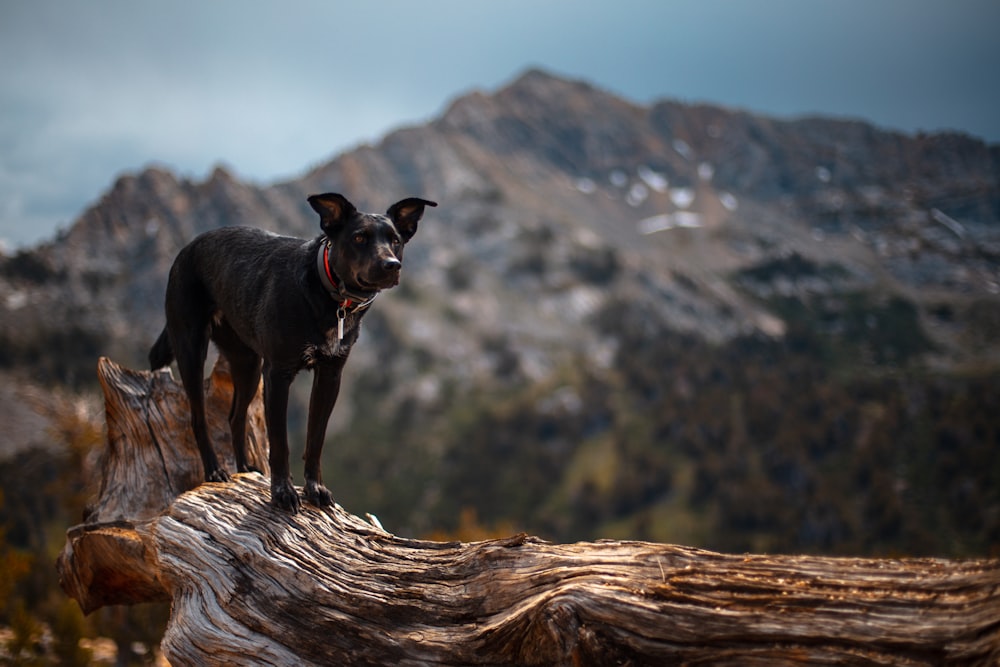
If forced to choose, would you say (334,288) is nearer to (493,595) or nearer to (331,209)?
(331,209)

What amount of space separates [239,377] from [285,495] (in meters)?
2.34

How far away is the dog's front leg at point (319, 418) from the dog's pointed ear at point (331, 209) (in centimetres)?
166

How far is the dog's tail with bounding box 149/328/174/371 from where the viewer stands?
11.1 metres

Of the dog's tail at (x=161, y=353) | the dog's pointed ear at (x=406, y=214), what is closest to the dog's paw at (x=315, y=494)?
the dog's pointed ear at (x=406, y=214)

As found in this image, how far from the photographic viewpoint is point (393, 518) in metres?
138

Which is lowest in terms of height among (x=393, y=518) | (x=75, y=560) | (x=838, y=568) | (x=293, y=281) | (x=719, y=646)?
(x=75, y=560)

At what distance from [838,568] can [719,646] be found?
4.01 ft

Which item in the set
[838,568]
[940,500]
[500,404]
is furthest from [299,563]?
[500,404]

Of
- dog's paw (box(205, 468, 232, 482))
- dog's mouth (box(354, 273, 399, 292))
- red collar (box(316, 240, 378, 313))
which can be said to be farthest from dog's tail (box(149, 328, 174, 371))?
dog's mouth (box(354, 273, 399, 292))

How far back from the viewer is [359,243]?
741 cm

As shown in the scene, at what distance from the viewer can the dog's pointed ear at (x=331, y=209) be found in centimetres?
744

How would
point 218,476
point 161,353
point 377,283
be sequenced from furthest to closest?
point 161,353 < point 218,476 < point 377,283

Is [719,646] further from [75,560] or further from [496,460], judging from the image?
[496,460]

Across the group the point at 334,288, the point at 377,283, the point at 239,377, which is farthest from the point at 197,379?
the point at 377,283
